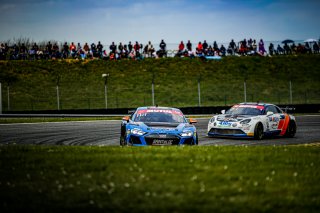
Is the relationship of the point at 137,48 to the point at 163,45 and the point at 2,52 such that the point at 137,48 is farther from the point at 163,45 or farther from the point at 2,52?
the point at 2,52

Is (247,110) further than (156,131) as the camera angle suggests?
Yes

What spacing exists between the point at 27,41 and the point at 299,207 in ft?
305

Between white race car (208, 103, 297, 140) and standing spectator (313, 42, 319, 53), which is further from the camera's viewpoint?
standing spectator (313, 42, 319, 53)

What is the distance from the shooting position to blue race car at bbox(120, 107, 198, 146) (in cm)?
1423

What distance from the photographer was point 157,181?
8016 millimetres

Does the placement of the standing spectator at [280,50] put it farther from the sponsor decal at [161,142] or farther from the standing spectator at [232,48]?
the sponsor decal at [161,142]

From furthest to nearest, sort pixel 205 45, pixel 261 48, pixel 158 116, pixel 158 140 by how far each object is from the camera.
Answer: pixel 261 48, pixel 205 45, pixel 158 116, pixel 158 140

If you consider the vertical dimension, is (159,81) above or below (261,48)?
below

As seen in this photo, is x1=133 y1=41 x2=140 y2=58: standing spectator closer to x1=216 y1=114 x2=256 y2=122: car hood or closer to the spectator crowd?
the spectator crowd

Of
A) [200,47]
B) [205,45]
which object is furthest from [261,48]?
[200,47]

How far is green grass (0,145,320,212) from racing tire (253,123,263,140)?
7902 millimetres

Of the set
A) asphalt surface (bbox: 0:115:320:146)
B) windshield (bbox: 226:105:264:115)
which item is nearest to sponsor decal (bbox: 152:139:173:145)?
asphalt surface (bbox: 0:115:320:146)

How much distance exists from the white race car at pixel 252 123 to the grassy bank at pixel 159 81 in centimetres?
2217

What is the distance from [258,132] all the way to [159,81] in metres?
32.4
